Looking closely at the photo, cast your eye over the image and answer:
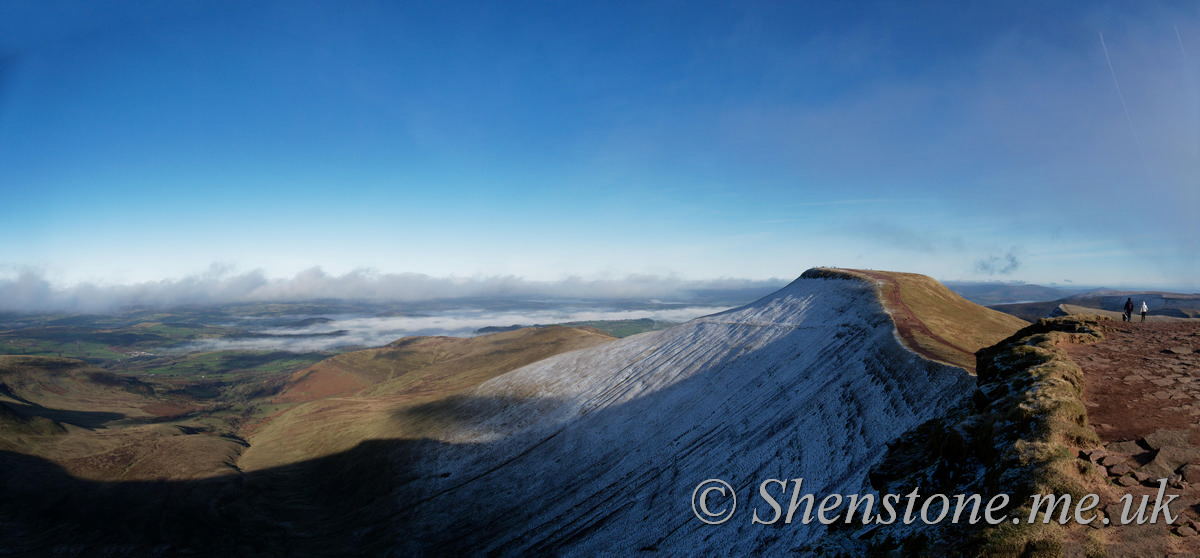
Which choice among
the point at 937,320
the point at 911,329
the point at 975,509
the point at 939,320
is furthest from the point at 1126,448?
the point at 939,320

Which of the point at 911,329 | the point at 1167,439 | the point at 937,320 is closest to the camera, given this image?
the point at 1167,439

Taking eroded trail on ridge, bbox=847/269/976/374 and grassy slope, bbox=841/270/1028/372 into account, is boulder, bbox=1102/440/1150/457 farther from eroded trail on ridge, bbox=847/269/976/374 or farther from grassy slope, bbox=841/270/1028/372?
grassy slope, bbox=841/270/1028/372

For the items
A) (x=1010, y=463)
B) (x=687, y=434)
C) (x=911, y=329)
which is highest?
(x=911, y=329)

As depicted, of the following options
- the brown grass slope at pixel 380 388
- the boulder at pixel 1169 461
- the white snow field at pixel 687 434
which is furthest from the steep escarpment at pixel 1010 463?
the brown grass slope at pixel 380 388

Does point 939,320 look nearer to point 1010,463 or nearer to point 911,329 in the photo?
point 911,329

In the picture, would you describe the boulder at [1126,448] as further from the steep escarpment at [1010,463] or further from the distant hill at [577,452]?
the distant hill at [577,452]

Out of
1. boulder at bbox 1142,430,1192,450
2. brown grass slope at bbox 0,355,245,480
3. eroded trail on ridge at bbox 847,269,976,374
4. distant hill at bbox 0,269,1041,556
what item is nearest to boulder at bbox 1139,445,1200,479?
boulder at bbox 1142,430,1192,450

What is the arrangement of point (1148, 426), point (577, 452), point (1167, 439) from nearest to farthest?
point (1167, 439), point (1148, 426), point (577, 452)
